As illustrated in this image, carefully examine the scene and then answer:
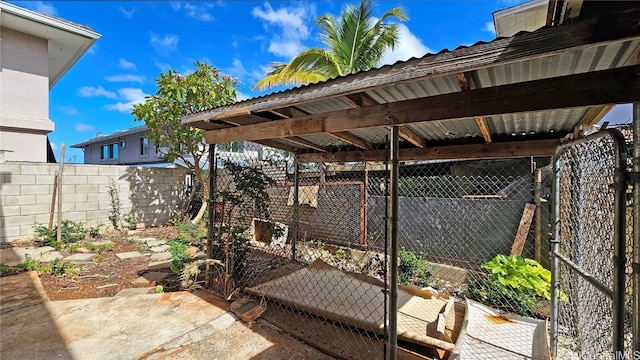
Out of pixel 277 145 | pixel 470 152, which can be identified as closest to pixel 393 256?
pixel 470 152

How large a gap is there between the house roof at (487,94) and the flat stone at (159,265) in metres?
2.52

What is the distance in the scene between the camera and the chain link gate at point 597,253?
1017 millimetres

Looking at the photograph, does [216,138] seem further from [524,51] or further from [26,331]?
[524,51]

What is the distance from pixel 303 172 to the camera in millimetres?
6480

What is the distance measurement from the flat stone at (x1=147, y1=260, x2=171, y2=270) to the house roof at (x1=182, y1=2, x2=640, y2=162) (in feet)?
8.26

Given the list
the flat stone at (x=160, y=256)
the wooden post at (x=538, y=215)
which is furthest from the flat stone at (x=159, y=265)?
the wooden post at (x=538, y=215)

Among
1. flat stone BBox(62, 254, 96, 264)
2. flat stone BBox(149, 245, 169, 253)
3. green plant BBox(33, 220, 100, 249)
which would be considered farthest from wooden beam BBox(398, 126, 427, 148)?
green plant BBox(33, 220, 100, 249)

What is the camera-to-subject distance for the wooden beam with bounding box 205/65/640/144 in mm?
1230

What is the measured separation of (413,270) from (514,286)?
4.11 feet

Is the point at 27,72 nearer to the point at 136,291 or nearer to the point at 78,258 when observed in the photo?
the point at 78,258

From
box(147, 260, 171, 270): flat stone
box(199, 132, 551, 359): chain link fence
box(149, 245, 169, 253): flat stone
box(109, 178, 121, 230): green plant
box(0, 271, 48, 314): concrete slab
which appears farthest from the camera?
box(109, 178, 121, 230): green plant

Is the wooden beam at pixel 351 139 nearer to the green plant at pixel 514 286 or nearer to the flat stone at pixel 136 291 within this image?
the green plant at pixel 514 286

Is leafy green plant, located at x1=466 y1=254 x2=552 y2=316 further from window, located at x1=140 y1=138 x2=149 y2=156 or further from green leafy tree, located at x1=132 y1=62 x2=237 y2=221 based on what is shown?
window, located at x1=140 y1=138 x2=149 y2=156

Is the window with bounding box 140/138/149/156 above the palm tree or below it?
below
